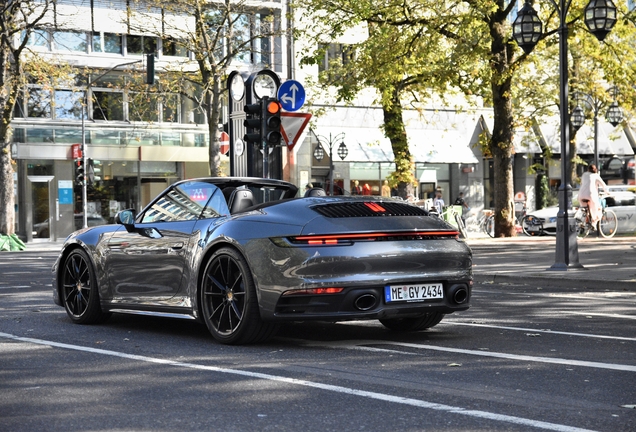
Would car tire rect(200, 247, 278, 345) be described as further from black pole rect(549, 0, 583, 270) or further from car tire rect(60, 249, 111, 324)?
black pole rect(549, 0, 583, 270)

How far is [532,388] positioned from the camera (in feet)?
20.1

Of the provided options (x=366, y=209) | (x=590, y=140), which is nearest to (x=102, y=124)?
(x=590, y=140)

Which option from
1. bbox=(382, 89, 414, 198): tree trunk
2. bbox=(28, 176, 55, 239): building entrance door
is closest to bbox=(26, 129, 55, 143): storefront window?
bbox=(28, 176, 55, 239): building entrance door

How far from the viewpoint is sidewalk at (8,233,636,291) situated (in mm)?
14992

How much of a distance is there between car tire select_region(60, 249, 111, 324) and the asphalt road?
17 cm

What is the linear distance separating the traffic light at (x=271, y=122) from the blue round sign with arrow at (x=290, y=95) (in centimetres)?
75

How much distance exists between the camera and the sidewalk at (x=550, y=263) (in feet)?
49.2

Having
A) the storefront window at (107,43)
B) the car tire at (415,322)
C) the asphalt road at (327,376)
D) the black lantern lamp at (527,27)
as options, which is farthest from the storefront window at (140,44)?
the car tire at (415,322)

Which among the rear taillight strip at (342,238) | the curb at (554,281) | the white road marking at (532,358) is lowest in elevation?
the curb at (554,281)

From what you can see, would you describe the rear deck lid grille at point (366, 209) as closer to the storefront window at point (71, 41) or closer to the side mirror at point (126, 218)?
the side mirror at point (126, 218)

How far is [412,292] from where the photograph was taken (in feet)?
26.6

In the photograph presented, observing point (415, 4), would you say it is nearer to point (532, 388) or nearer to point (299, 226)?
point (299, 226)

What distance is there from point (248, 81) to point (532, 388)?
43.6ft

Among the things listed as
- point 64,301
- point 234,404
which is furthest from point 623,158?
point 234,404
